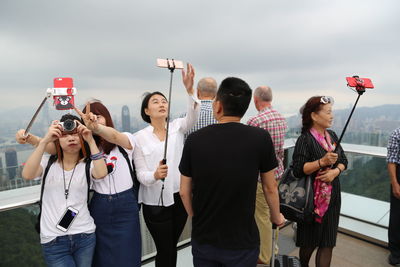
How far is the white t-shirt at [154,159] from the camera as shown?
1634 mm

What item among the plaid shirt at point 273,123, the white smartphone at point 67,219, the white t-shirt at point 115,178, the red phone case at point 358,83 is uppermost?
the red phone case at point 358,83

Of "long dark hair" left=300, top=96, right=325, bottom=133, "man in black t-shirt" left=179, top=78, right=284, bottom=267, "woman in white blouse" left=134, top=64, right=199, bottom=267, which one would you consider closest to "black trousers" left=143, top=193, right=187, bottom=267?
"woman in white blouse" left=134, top=64, right=199, bottom=267

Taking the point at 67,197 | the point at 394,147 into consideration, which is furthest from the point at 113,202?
the point at 394,147

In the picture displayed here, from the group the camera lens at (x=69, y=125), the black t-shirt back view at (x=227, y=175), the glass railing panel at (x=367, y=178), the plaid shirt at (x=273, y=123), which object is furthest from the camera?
the glass railing panel at (x=367, y=178)

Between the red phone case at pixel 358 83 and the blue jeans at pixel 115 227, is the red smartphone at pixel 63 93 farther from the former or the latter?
the red phone case at pixel 358 83

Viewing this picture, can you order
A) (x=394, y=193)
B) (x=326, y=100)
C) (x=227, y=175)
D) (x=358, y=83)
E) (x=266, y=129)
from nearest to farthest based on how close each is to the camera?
1. (x=227, y=175)
2. (x=358, y=83)
3. (x=326, y=100)
4. (x=266, y=129)
5. (x=394, y=193)

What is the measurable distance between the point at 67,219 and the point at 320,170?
5.56ft

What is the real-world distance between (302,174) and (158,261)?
47.5 inches

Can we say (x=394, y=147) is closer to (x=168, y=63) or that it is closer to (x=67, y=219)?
(x=168, y=63)

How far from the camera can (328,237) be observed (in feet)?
6.41

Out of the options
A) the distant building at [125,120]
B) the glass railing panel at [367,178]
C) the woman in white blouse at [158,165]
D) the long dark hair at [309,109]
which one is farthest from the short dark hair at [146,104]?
the glass railing panel at [367,178]

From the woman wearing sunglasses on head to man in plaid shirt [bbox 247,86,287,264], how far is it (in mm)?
185

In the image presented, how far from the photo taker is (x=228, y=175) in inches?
43.6

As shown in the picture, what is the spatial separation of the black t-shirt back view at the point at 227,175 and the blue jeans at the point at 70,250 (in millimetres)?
667
